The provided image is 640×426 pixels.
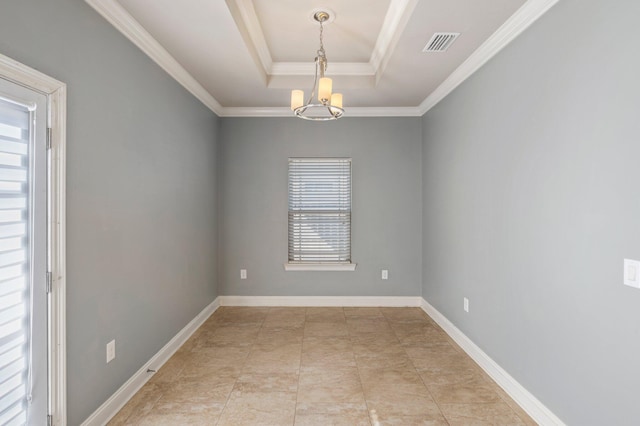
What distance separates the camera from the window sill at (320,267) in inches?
181

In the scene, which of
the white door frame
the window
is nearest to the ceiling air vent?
the window

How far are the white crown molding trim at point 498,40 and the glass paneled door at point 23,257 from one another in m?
2.80

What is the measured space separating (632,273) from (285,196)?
11.9 ft

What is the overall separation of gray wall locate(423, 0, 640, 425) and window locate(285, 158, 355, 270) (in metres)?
1.79

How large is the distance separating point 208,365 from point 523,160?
292 centimetres

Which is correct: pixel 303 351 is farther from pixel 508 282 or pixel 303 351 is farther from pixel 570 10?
pixel 570 10

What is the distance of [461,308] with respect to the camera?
132 inches

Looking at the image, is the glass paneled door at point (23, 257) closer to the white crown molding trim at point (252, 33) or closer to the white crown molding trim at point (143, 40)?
the white crown molding trim at point (143, 40)

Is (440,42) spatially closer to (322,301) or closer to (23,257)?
(23,257)

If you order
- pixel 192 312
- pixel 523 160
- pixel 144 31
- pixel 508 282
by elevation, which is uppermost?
pixel 144 31

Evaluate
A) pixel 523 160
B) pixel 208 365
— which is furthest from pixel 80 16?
pixel 523 160

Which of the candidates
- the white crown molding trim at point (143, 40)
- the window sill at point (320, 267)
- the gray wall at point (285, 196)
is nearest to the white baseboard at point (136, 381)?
the gray wall at point (285, 196)

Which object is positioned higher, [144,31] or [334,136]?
[144,31]

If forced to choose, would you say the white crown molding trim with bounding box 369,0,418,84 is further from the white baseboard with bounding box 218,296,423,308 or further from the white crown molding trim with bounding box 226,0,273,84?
the white baseboard with bounding box 218,296,423,308
